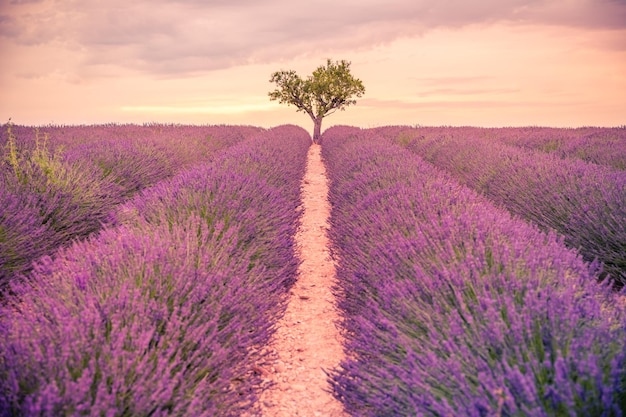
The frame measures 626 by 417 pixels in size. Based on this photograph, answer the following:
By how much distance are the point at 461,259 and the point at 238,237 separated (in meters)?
1.65

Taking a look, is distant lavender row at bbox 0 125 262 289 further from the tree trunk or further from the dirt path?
the tree trunk

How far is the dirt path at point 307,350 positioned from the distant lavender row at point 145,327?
197 mm

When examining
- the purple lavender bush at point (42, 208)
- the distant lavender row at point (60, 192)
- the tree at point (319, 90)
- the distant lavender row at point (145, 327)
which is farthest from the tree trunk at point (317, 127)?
the distant lavender row at point (145, 327)

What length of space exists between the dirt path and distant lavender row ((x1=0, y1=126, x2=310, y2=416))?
197 mm

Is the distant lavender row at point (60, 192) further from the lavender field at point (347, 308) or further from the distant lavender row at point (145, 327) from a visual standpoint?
the distant lavender row at point (145, 327)

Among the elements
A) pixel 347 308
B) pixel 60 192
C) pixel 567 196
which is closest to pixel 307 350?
pixel 347 308

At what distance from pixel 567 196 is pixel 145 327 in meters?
4.92

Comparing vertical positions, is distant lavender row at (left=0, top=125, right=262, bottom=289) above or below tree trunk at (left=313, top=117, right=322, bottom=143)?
below

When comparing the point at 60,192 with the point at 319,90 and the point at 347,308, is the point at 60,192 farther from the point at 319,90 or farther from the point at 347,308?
the point at 319,90

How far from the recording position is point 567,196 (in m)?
5.25

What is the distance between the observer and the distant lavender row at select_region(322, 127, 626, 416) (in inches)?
59.3

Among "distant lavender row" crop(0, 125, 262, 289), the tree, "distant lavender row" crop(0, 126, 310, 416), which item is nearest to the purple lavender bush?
"distant lavender row" crop(0, 125, 262, 289)

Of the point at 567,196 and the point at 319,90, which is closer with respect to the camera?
the point at 567,196

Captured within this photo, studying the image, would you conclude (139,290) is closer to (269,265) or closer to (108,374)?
(108,374)
